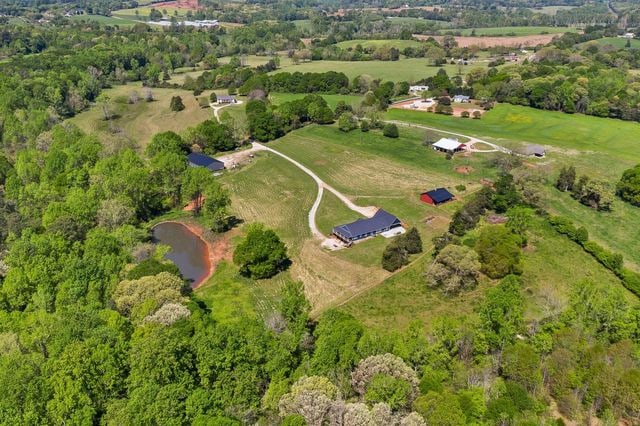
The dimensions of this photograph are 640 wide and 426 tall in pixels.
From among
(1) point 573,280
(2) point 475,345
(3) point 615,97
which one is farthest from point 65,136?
(3) point 615,97

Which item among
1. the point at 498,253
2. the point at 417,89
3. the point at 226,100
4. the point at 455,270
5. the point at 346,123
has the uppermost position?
the point at 498,253

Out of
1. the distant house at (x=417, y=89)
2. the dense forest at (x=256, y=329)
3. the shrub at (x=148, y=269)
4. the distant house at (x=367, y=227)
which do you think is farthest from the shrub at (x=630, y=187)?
the distant house at (x=417, y=89)

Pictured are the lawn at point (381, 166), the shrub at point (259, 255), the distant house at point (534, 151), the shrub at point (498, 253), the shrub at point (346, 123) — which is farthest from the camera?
the shrub at point (346, 123)

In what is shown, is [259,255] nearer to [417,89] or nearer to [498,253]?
[498,253]

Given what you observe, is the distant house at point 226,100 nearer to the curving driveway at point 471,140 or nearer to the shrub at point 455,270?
the curving driveway at point 471,140

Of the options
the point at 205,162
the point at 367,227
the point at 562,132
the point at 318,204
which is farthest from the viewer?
the point at 562,132

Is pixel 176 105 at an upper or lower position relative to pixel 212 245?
lower

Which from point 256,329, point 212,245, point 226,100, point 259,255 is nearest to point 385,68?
point 226,100
